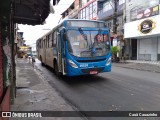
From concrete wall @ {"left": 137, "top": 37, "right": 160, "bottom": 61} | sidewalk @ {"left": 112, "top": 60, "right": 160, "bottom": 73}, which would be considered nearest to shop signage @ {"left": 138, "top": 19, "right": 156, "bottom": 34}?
concrete wall @ {"left": 137, "top": 37, "right": 160, "bottom": 61}

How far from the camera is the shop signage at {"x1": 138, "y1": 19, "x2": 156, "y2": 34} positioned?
2235 cm

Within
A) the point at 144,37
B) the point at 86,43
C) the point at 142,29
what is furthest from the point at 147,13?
the point at 86,43

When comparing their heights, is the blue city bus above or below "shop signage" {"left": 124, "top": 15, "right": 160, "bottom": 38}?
below

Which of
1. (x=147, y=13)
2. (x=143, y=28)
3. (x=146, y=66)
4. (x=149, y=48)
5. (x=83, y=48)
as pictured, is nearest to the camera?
(x=83, y=48)

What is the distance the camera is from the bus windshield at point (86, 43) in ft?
33.5

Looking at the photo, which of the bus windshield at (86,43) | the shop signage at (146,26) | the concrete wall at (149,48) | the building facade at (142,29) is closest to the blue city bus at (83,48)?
the bus windshield at (86,43)

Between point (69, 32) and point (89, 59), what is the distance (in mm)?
1634

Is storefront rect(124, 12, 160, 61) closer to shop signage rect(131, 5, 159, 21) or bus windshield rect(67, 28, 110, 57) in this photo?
shop signage rect(131, 5, 159, 21)

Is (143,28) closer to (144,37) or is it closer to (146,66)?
(144,37)

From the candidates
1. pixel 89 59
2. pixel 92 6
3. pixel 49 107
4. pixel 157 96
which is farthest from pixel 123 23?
pixel 49 107

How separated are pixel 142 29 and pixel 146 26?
0.68 metres

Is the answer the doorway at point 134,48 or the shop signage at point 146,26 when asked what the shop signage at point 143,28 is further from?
the doorway at point 134,48

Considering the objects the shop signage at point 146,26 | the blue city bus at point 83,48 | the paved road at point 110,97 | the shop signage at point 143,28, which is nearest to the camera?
the paved road at point 110,97

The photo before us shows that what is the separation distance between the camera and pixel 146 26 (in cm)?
2330
